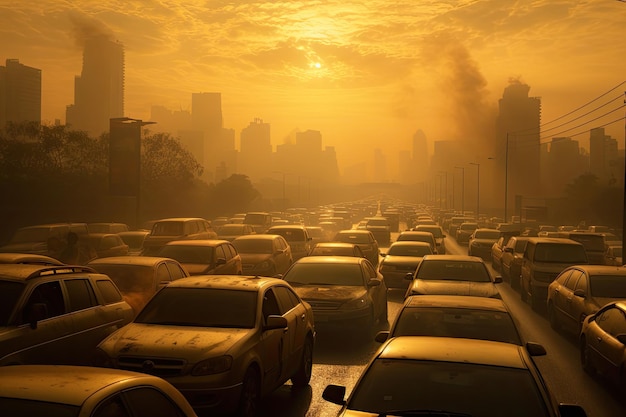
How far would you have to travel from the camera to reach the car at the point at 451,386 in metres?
5.18

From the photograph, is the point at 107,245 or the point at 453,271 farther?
the point at 107,245

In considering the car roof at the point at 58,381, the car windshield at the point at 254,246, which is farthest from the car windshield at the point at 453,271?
the car roof at the point at 58,381

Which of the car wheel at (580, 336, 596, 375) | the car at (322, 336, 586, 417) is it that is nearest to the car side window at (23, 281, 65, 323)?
the car at (322, 336, 586, 417)

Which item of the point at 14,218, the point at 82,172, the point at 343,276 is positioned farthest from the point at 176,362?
the point at 82,172

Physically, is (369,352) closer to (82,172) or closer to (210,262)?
(210,262)

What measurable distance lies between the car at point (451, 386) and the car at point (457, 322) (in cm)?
234

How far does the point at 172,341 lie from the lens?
8.18m

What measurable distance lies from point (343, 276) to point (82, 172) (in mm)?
61211

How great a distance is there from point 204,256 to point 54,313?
952 cm

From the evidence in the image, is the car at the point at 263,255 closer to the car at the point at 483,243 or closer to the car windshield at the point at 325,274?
the car windshield at the point at 325,274

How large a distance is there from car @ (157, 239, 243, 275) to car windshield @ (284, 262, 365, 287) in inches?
111

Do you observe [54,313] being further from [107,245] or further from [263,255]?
[107,245]

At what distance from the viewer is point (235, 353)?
26.1ft

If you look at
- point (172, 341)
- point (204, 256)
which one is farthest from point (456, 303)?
point (204, 256)
